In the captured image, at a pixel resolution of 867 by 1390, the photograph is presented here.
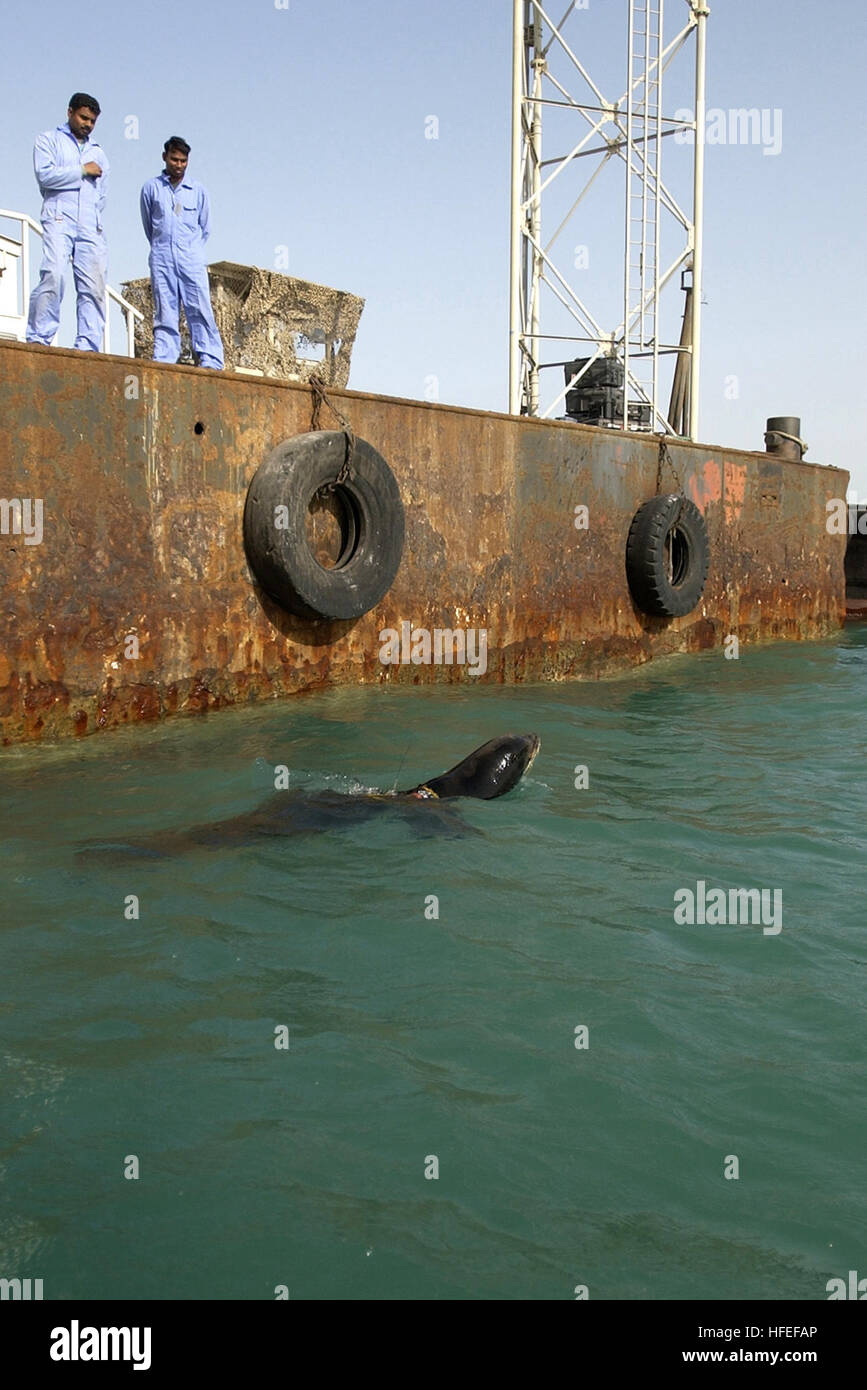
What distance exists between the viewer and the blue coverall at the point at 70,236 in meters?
7.92

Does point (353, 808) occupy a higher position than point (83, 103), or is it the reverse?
point (83, 103)

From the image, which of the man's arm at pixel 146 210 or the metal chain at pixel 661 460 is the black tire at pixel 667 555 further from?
the man's arm at pixel 146 210

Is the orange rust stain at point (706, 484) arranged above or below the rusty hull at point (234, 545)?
above

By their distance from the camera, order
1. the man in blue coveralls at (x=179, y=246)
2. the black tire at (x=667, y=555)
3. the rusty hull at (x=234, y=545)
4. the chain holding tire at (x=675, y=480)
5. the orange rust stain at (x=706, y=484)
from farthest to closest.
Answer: the orange rust stain at (x=706, y=484), the chain holding tire at (x=675, y=480), the black tire at (x=667, y=555), the man in blue coveralls at (x=179, y=246), the rusty hull at (x=234, y=545)

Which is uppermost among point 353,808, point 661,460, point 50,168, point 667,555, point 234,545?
point 50,168

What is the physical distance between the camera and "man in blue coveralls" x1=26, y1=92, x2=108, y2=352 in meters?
7.93

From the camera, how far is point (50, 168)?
26.2 ft

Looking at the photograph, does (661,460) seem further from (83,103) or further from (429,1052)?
(429,1052)

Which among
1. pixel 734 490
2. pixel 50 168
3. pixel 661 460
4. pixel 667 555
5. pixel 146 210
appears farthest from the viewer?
pixel 734 490

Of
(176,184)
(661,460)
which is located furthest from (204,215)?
(661,460)

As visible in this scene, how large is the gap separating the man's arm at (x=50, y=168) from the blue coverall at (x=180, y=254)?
89 cm

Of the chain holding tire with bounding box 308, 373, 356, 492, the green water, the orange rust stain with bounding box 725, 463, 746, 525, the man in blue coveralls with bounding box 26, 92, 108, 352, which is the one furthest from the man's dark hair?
the orange rust stain with bounding box 725, 463, 746, 525

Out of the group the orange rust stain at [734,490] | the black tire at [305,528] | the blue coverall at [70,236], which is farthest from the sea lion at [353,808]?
the orange rust stain at [734,490]

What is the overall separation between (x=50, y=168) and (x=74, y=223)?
374 mm
